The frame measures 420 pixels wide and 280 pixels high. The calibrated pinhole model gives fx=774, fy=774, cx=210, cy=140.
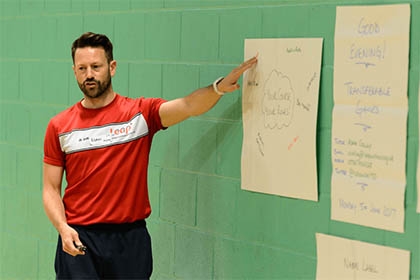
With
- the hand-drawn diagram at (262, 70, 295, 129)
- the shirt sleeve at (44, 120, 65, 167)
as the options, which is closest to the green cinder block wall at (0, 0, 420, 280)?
the hand-drawn diagram at (262, 70, 295, 129)

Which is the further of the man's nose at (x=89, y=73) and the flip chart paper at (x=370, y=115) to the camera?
the man's nose at (x=89, y=73)

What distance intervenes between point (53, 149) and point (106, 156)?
26 cm

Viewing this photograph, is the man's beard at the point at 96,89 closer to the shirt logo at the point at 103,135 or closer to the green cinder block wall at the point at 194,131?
the shirt logo at the point at 103,135

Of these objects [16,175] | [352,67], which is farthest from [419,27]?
[16,175]

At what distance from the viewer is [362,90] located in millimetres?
2863

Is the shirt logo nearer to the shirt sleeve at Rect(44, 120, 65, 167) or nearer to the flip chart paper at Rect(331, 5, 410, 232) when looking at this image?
Answer: the shirt sleeve at Rect(44, 120, 65, 167)

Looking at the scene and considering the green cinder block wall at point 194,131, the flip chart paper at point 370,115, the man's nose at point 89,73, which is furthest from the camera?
the man's nose at point 89,73

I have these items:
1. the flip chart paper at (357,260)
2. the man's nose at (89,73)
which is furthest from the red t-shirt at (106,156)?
the flip chart paper at (357,260)

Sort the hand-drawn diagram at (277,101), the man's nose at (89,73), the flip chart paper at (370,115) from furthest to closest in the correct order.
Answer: the man's nose at (89,73), the hand-drawn diagram at (277,101), the flip chart paper at (370,115)

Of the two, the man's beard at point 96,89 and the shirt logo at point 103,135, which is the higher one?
the man's beard at point 96,89

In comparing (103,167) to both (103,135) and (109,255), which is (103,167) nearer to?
(103,135)

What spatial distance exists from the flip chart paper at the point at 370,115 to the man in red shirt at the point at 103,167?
0.65 metres

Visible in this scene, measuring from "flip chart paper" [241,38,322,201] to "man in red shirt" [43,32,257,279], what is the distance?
9.0 inches

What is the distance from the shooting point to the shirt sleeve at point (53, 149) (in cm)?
344
